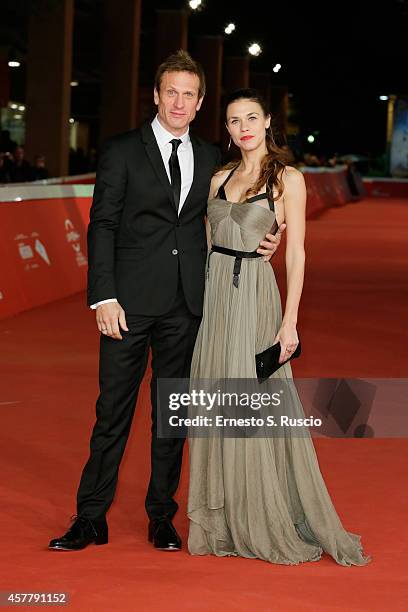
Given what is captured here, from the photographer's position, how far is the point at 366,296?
18.5 meters

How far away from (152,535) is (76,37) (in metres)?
43.3

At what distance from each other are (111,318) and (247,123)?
1.01m

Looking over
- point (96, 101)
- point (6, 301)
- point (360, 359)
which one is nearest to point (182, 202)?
point (360, 359)

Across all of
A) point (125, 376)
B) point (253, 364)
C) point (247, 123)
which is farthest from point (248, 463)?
point (247, 123)

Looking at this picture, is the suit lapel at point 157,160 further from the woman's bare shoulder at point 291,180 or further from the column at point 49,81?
the column at point 49,81

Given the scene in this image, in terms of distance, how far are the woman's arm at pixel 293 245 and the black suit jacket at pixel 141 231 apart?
389mm

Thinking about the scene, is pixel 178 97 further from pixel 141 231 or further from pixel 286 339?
pixel 286 339

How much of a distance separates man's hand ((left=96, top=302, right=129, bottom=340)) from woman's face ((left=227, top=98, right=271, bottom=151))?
0.88 metres

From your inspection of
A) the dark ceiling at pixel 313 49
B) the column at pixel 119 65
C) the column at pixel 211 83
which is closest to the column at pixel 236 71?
the dark ceiling at pixel 313 49

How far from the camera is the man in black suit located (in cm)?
609

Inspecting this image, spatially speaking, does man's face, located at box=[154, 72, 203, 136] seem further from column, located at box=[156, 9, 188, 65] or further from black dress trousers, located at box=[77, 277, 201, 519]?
column, located at box=[156, 9, 188, 65]

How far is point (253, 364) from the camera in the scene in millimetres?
6152

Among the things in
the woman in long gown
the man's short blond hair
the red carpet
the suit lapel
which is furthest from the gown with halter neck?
the man's short blond hair

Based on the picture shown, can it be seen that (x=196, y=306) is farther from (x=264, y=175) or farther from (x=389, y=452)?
(x=389, y=452)
